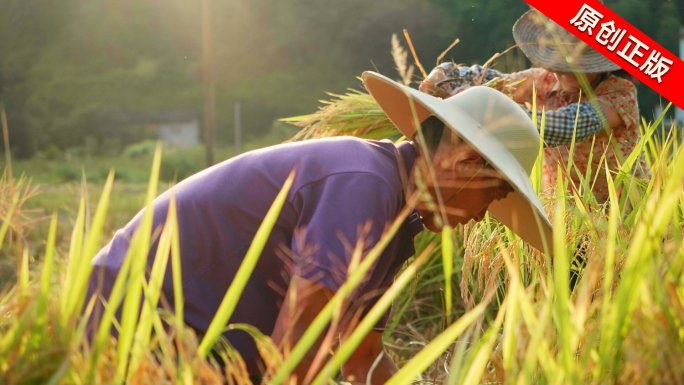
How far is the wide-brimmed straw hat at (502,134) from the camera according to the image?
1.26 m

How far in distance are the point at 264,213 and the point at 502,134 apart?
0.54 meters

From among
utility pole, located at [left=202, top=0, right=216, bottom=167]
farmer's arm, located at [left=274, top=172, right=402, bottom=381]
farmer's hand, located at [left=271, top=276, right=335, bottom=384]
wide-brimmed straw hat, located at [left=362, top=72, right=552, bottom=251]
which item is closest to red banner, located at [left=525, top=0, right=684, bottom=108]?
wide-brimmed straw hat, located at [left=362, top=72, right=552, bottom=251]

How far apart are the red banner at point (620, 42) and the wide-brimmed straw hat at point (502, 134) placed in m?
1.32

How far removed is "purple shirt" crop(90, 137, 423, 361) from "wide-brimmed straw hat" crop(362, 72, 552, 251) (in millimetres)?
133

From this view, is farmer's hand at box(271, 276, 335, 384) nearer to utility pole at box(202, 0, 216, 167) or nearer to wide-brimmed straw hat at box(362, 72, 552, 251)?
wide-brimmed straw hat at box(362, 72, 552, 251)

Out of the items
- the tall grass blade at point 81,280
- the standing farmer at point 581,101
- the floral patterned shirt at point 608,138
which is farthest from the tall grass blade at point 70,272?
the floral patterned shirt at point 608,138

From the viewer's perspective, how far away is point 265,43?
33656 mm

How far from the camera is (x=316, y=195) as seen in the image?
123 centimetres

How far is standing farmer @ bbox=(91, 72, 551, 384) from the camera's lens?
1198 mm

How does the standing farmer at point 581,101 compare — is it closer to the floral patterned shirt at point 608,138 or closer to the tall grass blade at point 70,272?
the floral patterned shirt at point 608,138

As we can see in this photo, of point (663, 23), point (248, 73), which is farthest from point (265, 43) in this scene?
point (663, 23)

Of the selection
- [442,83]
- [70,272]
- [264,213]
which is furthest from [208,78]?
[70,272]

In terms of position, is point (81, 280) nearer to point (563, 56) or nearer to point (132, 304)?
point (132, 304)

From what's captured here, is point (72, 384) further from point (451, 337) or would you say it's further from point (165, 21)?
point (165, 21)
